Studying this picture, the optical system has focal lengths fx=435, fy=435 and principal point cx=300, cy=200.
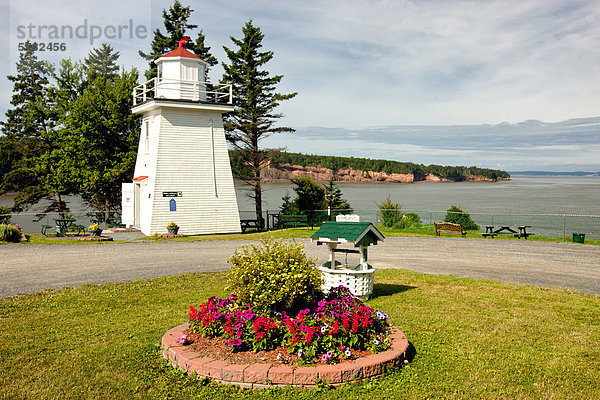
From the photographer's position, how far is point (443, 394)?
5.18 metres

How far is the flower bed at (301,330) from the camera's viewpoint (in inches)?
227

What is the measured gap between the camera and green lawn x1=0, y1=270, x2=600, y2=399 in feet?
17.4

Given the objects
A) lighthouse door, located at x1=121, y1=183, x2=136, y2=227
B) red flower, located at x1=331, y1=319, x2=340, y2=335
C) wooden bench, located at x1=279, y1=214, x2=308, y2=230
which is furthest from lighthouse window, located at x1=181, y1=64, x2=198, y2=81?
red flower, located at x1=331, y1=319, x2=340, y2=335

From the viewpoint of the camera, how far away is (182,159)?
25.1 metres

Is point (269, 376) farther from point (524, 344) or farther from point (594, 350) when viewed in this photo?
point (594, 350)

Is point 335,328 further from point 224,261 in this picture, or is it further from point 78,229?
point 78,229

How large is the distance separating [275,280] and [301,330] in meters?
0.79

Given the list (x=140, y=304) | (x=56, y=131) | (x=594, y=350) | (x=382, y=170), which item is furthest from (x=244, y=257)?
(x=382, y=170)

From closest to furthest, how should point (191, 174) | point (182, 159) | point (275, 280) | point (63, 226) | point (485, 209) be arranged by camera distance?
point (275, 280) → point (63, 226) → point (182, 159) → point (191, 174) → point (485, 209)

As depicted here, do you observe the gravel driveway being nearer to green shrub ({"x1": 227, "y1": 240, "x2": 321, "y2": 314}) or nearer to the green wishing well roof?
the green wishing well roof

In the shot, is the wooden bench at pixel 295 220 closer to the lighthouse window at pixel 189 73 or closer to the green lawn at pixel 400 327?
the lighthouse window at pixel 189 73

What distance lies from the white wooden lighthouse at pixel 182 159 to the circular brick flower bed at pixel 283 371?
19678mm

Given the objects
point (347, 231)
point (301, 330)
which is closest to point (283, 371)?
point (301, 330)

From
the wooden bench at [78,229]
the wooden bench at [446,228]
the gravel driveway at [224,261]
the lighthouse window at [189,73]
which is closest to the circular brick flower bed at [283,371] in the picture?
the gravel driveway at [224,261]
